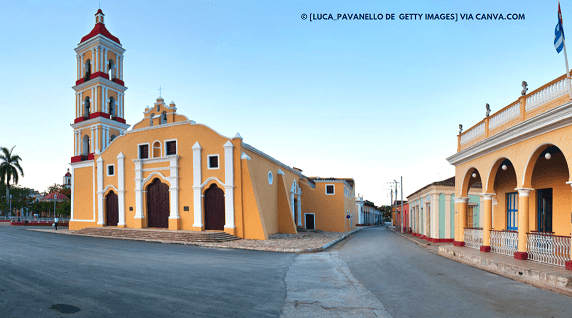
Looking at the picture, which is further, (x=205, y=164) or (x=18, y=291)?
(x=205, y=164)

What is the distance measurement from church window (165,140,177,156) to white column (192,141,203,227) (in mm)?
2123

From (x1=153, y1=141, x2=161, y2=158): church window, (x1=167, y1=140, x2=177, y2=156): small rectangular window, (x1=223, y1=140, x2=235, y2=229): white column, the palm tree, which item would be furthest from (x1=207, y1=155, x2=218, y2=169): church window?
the palm tree

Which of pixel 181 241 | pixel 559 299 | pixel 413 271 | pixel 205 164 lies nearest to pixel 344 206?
pixel 205 164

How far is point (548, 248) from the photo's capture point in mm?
9289

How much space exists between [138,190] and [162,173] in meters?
2.45

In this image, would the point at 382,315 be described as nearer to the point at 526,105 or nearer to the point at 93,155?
the point at 526,105

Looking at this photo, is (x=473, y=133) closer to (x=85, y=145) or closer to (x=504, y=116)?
(x=504, y=116)

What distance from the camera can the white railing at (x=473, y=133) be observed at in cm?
1330

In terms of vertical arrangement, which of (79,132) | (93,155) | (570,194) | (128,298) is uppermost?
(79,132)

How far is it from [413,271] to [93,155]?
28.9 m

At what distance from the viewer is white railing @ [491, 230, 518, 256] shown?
428 inches

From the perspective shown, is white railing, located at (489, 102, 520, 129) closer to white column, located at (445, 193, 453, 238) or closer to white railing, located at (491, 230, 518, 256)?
white railing, located at (491, 230, 518, 256)

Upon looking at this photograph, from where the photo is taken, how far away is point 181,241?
1962 centimetres

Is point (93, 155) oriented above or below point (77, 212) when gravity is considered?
above
